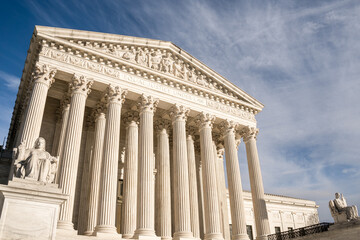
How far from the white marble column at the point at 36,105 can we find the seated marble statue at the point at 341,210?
2130cm

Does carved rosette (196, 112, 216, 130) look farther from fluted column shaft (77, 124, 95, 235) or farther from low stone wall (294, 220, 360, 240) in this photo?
low stone wall (294, 220, 360, 240)

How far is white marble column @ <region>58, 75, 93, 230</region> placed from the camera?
18.5 m

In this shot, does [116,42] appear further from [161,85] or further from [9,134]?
[9,134]

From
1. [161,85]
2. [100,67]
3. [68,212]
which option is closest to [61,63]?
[100,67]

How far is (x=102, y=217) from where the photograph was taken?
19.6 metres

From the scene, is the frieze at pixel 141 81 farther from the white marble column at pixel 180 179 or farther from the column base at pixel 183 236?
the column base at pixel 183 236

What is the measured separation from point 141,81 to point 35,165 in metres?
15.2

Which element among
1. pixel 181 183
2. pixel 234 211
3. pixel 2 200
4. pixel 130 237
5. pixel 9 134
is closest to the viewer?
pixel 2 200

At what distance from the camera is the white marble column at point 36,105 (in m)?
18.9

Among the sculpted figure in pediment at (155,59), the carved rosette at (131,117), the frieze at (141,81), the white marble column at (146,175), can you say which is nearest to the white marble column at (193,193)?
the frieze at (141,81)

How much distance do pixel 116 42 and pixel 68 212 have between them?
46.7ft

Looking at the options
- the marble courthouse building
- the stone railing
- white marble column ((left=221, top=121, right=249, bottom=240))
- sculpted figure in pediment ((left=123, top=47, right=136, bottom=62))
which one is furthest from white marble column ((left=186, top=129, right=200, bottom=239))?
sculpted figure in pediment ((left=123, top=47, right=136, bottom=62))

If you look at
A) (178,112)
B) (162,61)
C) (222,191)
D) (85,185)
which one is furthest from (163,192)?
(162,61)

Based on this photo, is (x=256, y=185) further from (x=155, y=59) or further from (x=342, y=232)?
(x=155, y=59)
